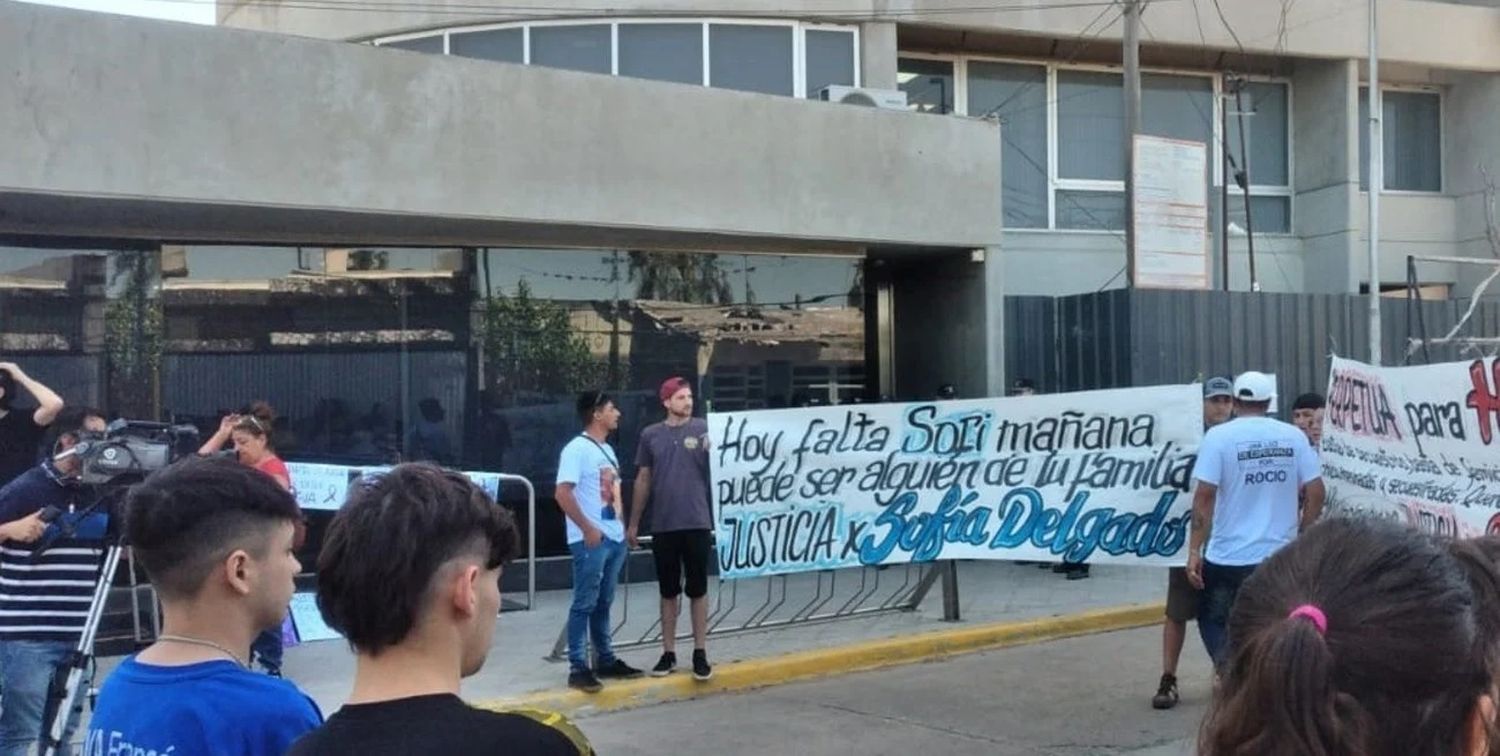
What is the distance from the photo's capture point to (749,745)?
746 centimetres

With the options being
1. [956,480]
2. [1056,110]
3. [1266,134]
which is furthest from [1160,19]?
[956,480]

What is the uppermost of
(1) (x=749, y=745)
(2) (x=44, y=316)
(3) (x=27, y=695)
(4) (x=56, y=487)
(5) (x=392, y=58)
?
(5) (x=392, y=58)

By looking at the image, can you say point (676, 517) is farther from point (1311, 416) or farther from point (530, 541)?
point (1311, 416)

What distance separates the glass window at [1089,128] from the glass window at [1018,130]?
277mm

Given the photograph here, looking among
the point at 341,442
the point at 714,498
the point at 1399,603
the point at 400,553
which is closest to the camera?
the point at 1399,603

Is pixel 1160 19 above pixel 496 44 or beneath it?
above

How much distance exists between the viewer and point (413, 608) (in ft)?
7.07

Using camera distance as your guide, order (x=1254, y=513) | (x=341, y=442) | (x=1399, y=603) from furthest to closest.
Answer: (x=341, y=442), (x=1254, y=513), (x=1399, y=603)

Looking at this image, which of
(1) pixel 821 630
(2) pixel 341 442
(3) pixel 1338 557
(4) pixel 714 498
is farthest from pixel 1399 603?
(2) pixel 341 442

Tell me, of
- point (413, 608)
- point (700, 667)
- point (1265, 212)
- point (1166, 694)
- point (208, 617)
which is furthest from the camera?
point (1265, 212)

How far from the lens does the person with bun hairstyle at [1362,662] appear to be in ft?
5.40

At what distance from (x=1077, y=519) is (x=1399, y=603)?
835 cm

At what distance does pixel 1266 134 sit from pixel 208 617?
18.0m

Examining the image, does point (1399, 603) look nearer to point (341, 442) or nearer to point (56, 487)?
point (56, 487)
